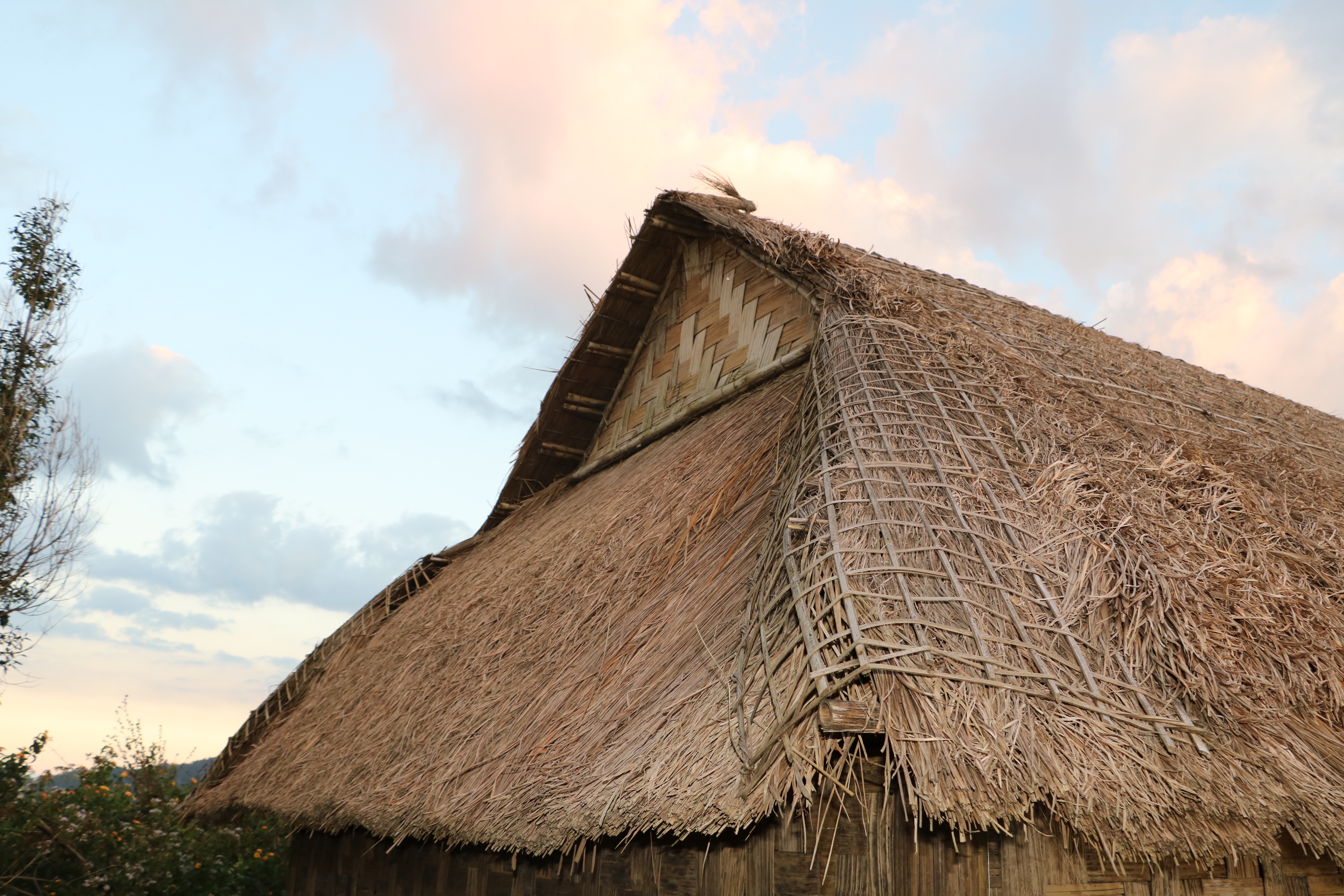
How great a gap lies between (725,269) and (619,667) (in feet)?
10.6

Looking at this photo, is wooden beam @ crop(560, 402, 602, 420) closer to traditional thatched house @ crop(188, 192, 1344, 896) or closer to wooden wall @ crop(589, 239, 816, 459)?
wooden wall @ crop(589, 239, 816, 459)

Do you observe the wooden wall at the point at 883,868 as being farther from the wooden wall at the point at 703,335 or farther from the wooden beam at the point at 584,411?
the wooden beam at the point at 584,411

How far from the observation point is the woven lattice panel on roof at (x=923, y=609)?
254 centimetres

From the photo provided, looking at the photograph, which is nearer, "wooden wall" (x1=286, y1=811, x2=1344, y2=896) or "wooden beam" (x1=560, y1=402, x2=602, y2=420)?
"wooden wall" (x1=286, y1=811, x2=1344, y2=896)

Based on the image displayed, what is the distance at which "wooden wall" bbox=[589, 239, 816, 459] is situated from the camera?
5.58 metres

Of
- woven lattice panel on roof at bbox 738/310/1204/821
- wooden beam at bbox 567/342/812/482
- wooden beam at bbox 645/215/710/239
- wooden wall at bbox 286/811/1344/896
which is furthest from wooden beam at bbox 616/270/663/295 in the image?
wooden wall at bbox 286/811/1344/896

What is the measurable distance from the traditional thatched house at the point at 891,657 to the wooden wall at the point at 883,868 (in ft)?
0.03

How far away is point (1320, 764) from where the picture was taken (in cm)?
282

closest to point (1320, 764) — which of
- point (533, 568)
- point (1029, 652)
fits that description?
point (1029, 652)

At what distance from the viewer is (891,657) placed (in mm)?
2561

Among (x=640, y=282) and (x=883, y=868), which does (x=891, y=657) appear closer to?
(x=883, y=868)

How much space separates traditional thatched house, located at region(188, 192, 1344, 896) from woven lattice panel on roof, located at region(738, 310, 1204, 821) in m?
0.01

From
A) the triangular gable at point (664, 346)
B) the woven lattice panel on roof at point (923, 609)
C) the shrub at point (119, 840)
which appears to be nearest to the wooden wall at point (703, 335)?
the triangular gable at point (664, 346)

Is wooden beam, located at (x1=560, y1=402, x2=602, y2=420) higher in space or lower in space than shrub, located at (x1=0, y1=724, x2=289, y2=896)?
higher
